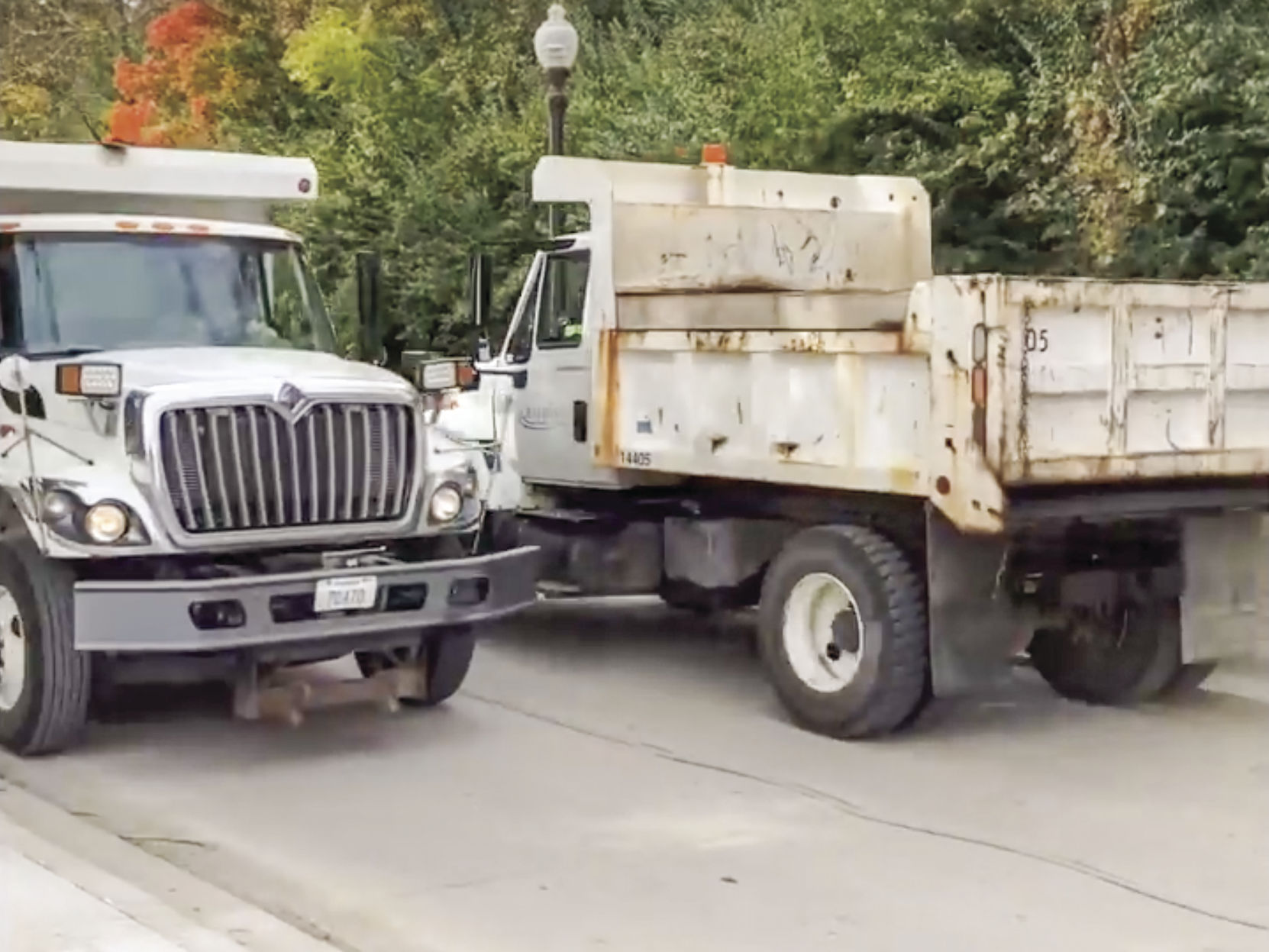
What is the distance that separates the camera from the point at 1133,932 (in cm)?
589


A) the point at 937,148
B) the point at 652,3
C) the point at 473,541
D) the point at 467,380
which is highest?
the point at 652,3

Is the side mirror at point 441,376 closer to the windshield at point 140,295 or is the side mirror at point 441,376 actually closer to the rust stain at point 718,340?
the windshield at point 140,295

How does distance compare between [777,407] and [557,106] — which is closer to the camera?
[777,407]

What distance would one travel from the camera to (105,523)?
7.66 metres

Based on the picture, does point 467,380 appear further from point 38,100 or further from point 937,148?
point 38,100

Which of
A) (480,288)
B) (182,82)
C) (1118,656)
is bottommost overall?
(1118,656)

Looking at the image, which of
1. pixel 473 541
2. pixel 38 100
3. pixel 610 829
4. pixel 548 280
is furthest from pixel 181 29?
pixel 610 829

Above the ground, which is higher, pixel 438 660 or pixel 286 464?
pixel 286 464

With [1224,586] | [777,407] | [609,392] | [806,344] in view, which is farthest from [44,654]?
[1224,586]

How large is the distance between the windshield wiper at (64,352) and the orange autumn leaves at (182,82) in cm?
2130

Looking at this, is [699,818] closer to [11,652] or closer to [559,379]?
[11,652]

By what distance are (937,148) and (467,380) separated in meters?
8.15

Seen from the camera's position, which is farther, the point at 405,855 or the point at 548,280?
the point at 548,280

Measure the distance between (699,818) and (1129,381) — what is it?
276 centimetres
